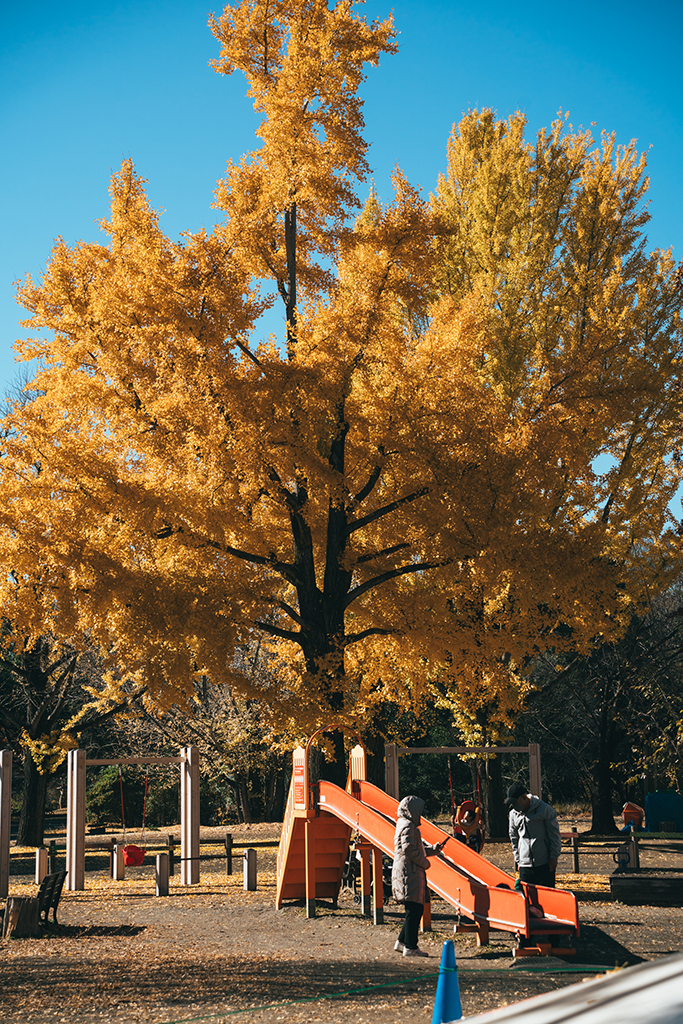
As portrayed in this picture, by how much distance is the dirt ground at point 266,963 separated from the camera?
21.3 ft

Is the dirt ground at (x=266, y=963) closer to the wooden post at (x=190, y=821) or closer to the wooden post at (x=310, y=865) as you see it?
the wooden post at (x=310, y=865)

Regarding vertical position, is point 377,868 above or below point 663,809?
above

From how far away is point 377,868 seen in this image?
10.7 meters

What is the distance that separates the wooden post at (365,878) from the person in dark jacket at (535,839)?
298 centimetres

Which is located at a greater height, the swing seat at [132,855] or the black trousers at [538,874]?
the black trousers at [538,874]

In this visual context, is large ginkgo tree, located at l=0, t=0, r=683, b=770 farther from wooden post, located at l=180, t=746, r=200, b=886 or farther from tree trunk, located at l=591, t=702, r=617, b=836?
tree trunk, located at l=591, t=702, r=617, b=836

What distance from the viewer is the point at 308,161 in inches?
502

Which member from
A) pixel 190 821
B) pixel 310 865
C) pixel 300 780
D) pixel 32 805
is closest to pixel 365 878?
pixel 310 865

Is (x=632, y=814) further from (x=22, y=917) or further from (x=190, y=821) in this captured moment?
(x=22, y=917)

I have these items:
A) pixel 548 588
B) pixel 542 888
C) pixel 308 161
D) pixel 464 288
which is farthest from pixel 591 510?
pixel 542 888

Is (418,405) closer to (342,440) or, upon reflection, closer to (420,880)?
(342,440)

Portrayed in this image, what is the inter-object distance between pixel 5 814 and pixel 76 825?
1.21m

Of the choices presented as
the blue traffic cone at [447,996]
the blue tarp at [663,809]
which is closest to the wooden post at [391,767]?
the blue tarp at [663,809]

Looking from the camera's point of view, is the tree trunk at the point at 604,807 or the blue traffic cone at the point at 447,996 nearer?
the blue traffic cone at the point at 447,996
